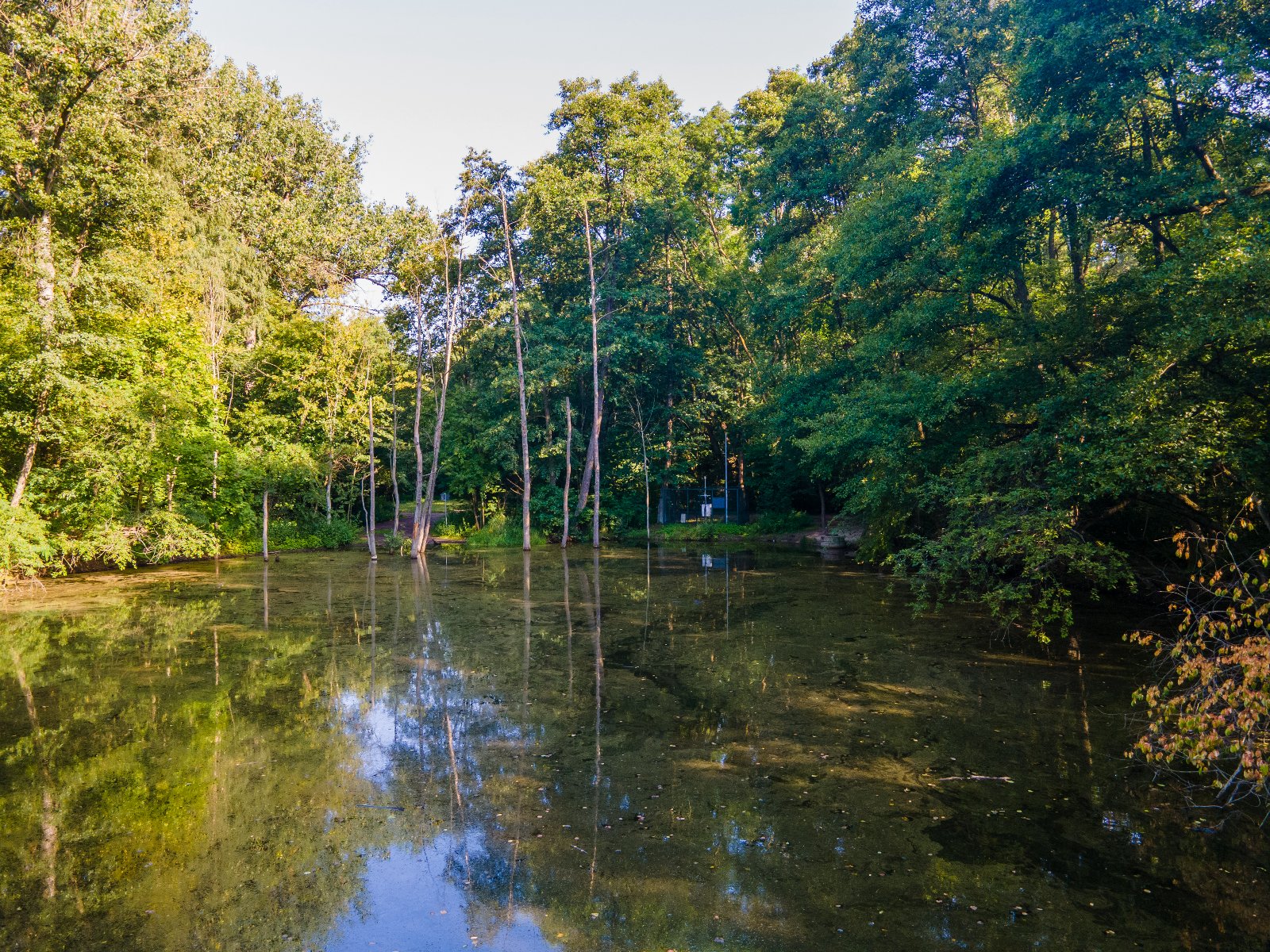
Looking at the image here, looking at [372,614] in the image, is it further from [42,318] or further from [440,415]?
[440,415]

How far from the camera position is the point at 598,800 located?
514 cm

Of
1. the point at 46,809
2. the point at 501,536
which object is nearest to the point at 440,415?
the point at 501,536

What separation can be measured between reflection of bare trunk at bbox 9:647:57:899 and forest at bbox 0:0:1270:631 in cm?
898

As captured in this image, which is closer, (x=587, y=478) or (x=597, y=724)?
(x=597, y=724)

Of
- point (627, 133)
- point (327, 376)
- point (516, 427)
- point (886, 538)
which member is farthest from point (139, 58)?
point (886, 538)

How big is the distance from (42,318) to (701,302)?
22.4m

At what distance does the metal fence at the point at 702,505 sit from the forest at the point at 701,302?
38.7 inches

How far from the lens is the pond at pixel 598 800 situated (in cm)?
370

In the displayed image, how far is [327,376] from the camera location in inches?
1084

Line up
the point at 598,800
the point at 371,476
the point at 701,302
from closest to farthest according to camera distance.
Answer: the point at 598,800
the point at 371,476
the point at 701,302

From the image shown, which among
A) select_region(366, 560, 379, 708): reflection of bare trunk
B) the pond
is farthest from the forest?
select_region(366, 560, 379, 708): reflection of bare trunk

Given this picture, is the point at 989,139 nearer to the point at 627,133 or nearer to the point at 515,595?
the point at 515,595

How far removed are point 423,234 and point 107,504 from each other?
1302cm

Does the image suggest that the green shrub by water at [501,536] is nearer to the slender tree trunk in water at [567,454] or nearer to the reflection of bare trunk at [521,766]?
the slender tree trunk in water at [567,454]
